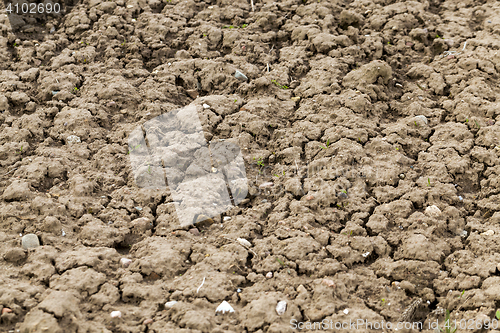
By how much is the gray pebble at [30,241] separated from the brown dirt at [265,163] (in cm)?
4

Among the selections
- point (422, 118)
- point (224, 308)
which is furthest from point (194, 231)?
point (422, 118)

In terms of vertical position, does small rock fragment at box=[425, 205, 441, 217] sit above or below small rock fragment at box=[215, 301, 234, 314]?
above

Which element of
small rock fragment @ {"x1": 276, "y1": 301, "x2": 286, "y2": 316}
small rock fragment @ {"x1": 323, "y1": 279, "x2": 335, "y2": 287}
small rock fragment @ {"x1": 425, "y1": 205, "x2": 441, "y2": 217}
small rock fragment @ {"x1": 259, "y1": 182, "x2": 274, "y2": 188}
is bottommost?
small rock fragment @ {"x1": 276, "y1": 301, "x2": 286, "y2": 316}

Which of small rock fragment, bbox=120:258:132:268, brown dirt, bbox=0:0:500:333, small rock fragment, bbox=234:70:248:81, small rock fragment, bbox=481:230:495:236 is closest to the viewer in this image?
brown dirt, bbox=0:0:500:333

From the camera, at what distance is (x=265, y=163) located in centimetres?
288

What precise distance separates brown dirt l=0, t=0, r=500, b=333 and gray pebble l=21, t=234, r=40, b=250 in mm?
38

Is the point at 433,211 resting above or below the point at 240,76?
below

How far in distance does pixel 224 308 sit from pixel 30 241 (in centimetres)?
121

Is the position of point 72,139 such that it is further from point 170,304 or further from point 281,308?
point 281,308

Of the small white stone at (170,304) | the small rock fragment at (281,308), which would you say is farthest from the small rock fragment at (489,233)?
the small white stone at (170,304)

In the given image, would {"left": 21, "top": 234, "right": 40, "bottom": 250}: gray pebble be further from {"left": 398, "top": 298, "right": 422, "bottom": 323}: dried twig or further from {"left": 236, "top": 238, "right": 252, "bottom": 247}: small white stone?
{"left": 398, "top": 298, "right": 422, "bottom": 323}: dried twig

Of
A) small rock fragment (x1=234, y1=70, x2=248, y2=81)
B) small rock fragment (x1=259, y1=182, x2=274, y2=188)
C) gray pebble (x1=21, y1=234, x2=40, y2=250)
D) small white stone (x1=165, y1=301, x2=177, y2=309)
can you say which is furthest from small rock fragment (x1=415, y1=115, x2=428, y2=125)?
gray pebble (x1=21, y1=234, x2=40, y2=250)

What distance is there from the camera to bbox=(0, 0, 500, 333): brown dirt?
2.11 m

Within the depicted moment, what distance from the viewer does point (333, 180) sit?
2.69 meters
